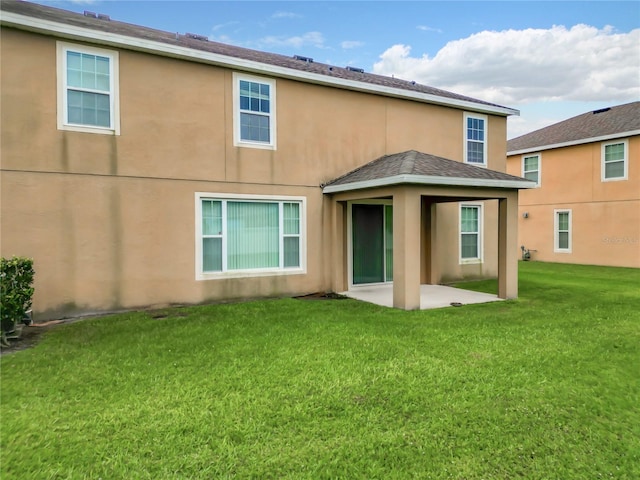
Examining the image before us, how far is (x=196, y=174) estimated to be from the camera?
903 centimetres

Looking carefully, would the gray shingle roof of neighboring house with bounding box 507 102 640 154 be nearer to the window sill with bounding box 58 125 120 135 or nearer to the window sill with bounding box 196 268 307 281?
the window sill with bounding box 196 268 307 281

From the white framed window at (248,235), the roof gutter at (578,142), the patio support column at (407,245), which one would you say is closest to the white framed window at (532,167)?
the roof gutter at (578,142)

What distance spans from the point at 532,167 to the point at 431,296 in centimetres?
1437

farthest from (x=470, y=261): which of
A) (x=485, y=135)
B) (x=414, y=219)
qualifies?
(x=414, y=219)

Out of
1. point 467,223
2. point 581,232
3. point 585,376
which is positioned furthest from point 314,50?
point 585,376

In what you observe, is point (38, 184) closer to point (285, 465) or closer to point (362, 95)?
point (285, 465)

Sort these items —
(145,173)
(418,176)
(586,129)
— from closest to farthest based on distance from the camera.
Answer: (418,176) < (145,173) < (586,129)

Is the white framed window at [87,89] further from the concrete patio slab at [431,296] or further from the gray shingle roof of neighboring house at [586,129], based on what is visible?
the gray shingle roof of neighboring house at [586,129]

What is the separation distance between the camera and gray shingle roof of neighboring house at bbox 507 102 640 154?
17562mm

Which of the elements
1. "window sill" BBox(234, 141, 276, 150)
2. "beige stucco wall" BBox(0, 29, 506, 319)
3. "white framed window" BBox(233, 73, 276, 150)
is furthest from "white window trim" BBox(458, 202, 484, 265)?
"white framed window" BBox(233, 73, 276, 150)

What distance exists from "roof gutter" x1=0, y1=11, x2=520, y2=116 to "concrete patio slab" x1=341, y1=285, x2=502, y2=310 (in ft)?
18.3

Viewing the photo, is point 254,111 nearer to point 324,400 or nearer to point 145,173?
point 145,173

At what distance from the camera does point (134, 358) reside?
5469 mm

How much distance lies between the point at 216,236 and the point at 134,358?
164 inches
